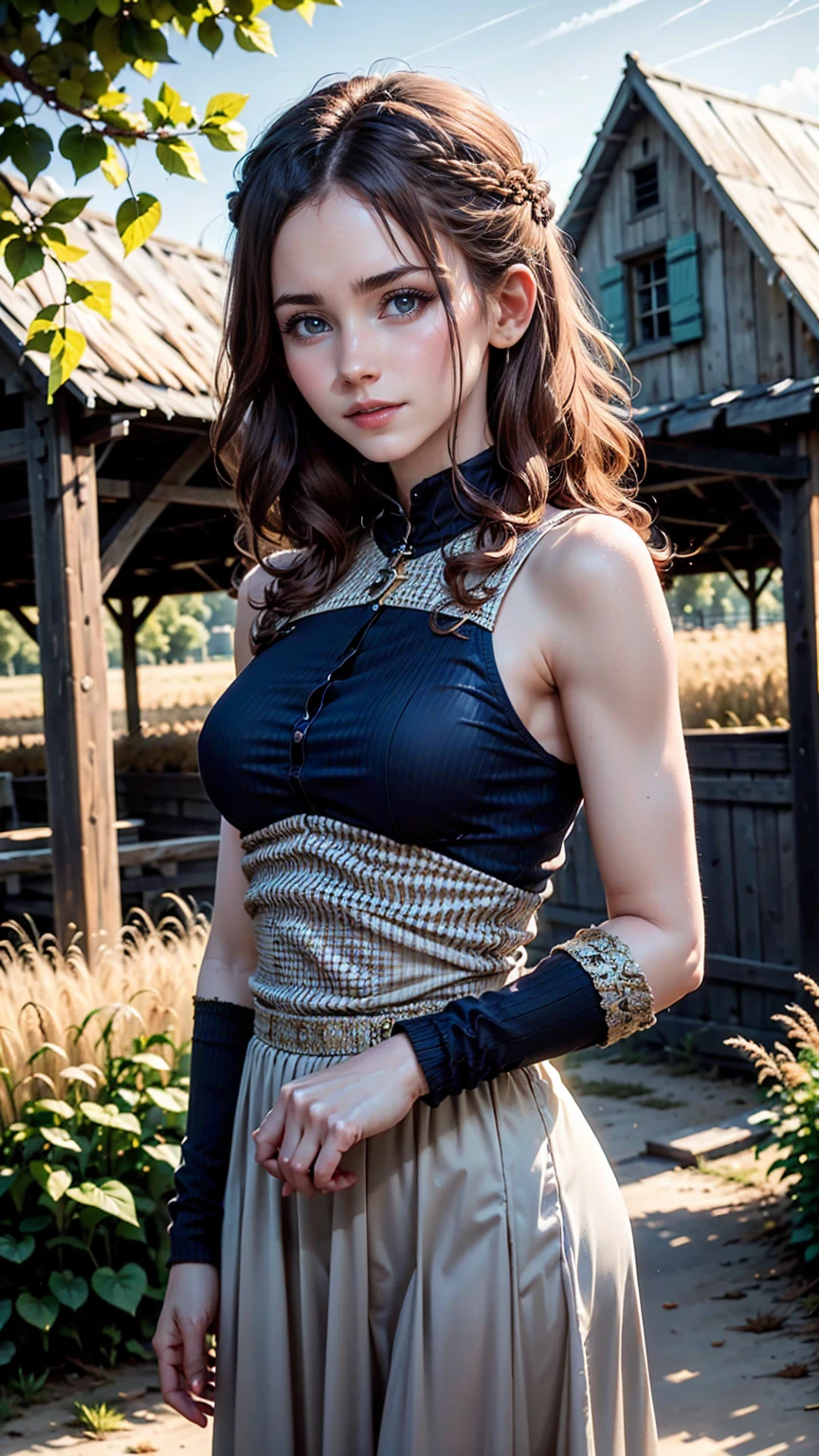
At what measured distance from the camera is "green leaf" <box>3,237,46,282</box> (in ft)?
9.57

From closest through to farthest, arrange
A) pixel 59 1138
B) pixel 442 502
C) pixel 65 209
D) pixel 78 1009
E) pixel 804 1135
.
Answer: pixel 442 502, pixel 65 209, pixel 59 1138, pixel 78 1009, pixel 804 1135

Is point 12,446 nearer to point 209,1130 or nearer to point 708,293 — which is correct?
point 708,293

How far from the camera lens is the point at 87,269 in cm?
653

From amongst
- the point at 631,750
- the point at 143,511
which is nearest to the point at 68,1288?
the point at 631,750

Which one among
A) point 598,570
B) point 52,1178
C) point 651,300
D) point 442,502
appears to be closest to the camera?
point 598,570

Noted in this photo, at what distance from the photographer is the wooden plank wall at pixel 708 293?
24.7 feet

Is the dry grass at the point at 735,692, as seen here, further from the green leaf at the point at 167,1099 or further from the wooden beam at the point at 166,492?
the green leaf at the point at 167,1099

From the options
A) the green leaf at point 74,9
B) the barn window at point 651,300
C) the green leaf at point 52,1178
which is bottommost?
the green leaf at point 52,1178

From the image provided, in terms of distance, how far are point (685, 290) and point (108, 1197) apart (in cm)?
625

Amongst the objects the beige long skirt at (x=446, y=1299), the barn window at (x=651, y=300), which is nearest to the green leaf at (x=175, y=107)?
the beige long skirt at (x=446, y=1299)

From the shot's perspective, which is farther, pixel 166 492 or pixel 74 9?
pixel 166 492

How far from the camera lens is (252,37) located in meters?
3.07

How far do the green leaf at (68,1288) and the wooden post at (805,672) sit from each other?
4.43 m

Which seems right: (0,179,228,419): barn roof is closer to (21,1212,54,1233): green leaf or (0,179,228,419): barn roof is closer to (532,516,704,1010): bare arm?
(21,1212,54,1233): green leaf
